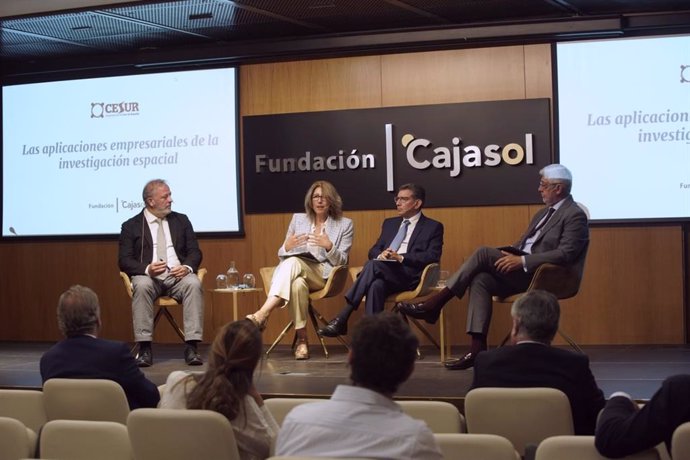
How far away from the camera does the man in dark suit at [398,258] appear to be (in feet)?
23.9

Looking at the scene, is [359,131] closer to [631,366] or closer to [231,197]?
[231,197]

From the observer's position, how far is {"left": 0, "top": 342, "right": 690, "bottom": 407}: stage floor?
5.71 meters

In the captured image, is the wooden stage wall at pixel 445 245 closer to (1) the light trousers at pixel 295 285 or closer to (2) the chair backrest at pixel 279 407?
(1) the light trousers at pixel 295 285

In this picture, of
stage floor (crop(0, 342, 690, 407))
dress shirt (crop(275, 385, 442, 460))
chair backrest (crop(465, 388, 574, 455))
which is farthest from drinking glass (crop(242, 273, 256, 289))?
dress shirt (crop(275, 385, 442, 460))

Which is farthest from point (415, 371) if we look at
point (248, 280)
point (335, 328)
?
point (248, 280)

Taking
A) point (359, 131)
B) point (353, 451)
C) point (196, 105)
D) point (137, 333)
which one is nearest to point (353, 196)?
point (359, 131)

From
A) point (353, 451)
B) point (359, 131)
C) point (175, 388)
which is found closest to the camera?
point (353, 451)

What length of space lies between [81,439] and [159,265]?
4.57 metres

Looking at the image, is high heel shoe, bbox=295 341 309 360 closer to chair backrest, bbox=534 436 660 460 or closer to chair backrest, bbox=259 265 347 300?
chair backrest, bbox=259 265 347 300

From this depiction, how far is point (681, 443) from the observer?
2.75 m

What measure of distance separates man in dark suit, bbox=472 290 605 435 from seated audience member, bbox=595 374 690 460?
0.64 m

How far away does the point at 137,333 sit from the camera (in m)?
7.56

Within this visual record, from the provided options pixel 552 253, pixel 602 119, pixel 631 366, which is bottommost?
pixel 631 366

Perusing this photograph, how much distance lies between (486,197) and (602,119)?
3.59 ft
